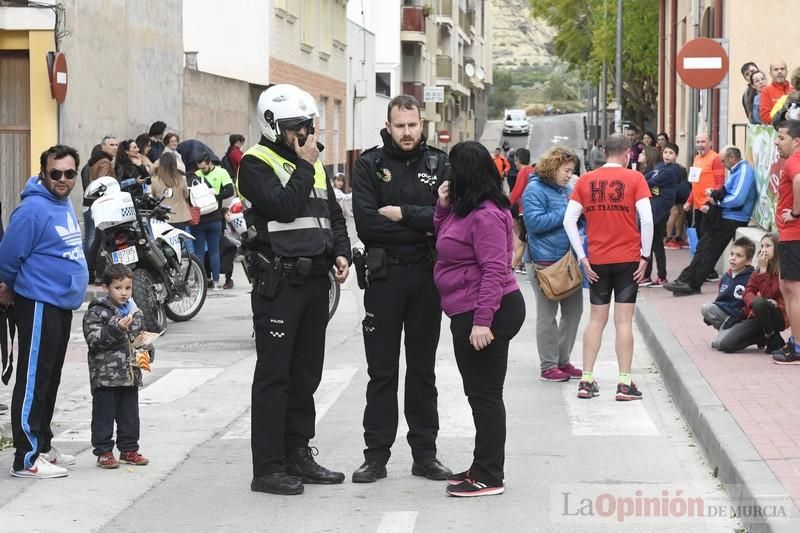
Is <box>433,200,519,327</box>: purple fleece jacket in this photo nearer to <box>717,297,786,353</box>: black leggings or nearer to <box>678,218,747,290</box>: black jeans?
<box>717,297,786,353</box>: black leggings

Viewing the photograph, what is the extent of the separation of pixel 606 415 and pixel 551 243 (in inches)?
76.7

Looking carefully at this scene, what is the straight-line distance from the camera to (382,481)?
7.61 m

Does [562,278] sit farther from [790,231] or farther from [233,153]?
[233,153]

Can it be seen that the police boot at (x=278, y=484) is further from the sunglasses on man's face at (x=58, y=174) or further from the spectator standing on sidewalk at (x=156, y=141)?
the spectator standing on sidewalk at (x=156, y=141)

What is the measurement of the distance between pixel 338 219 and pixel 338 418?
2.31 m

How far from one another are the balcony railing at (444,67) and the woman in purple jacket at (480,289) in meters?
70.0

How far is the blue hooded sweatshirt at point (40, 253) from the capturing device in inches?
304

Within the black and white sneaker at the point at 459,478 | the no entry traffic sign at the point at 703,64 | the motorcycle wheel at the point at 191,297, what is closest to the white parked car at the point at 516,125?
the no entry traffic sign at the point at 703,64

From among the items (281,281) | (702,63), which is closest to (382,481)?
→ (281,281)

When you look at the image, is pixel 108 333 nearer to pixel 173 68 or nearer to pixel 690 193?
pixel 690 193

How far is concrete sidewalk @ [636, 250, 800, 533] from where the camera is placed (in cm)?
678

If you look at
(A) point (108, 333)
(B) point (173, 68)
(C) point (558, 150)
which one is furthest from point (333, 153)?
(A) point (108, 333)

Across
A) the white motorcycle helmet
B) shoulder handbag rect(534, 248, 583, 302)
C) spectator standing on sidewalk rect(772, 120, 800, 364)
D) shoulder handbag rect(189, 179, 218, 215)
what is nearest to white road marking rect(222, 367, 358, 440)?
shoulder handbag rect(534, 248, 583, 302)

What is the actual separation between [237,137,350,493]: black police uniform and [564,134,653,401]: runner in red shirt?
10.3 feet
